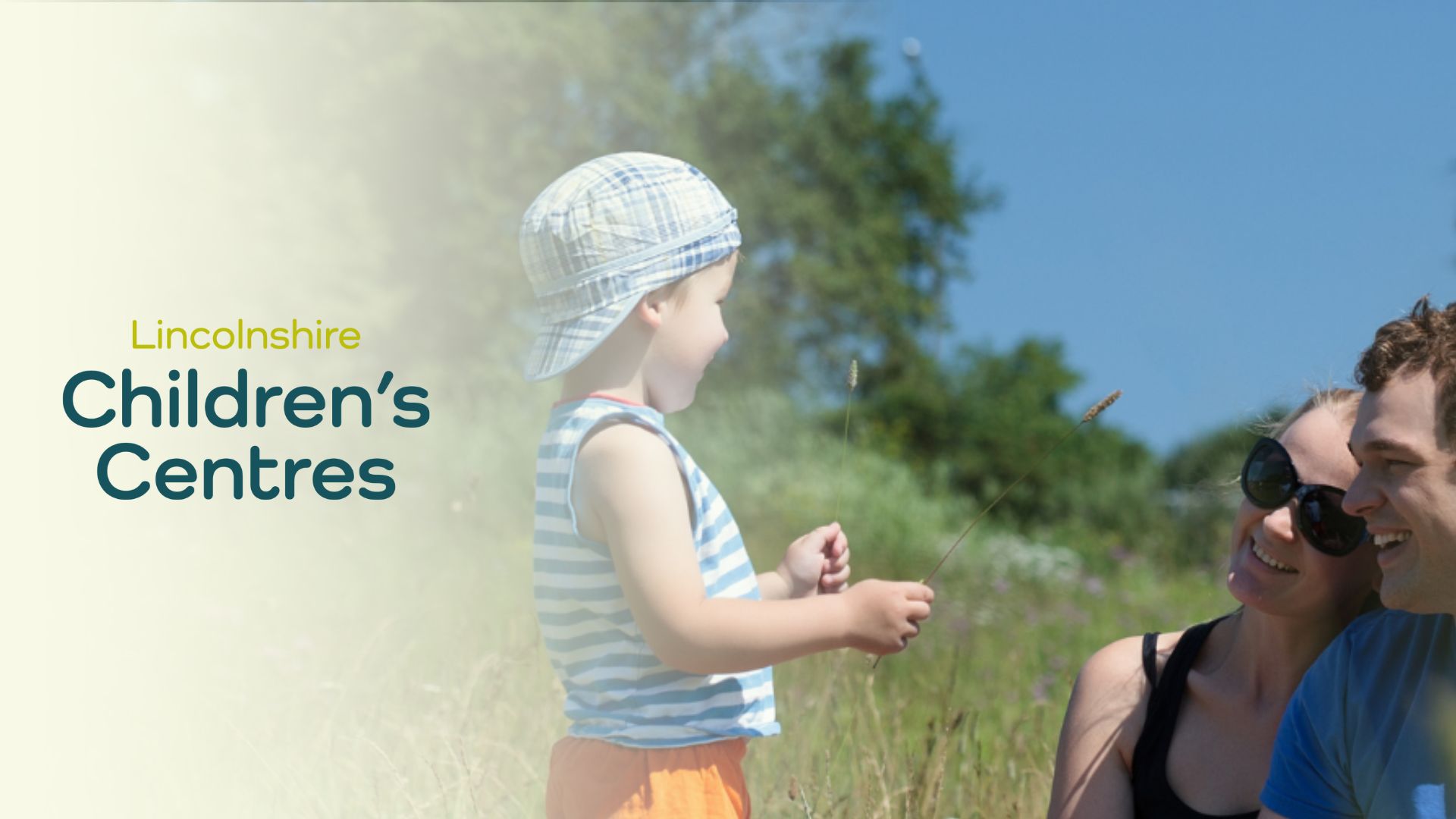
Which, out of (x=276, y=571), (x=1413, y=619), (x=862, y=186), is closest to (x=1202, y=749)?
(x=1413, y=619)

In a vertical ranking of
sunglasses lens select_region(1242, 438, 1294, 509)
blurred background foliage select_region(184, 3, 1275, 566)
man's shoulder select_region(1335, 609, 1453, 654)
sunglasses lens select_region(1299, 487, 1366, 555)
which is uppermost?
blurred background foliage select_region(184, 3, 1275, 566)

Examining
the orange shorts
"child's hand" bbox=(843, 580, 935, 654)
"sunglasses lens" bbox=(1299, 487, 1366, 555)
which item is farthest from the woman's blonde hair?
the orange shorts

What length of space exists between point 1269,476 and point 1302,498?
0.06 meters

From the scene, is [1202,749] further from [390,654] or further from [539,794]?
[390,654]

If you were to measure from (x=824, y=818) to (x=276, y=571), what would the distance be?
379 centimetres

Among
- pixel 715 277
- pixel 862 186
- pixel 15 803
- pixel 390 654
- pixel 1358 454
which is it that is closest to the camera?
pixel 1358 454

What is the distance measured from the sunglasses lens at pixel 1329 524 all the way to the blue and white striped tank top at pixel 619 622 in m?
0.85

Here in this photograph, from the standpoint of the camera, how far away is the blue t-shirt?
69.7 inches

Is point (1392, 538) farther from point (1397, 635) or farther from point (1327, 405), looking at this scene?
point (1327, 405)

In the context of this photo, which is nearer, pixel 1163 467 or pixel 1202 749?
pixel 1202 749

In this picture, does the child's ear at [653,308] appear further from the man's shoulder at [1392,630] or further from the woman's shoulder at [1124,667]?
the man's shoulder at [1392,630]

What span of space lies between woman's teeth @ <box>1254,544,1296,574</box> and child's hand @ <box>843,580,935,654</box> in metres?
0.56

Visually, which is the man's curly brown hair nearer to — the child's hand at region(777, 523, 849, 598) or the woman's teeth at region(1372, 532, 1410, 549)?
the woman's teeth at region(1372, 532, 1410, 549)

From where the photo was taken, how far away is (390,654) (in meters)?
4.67
